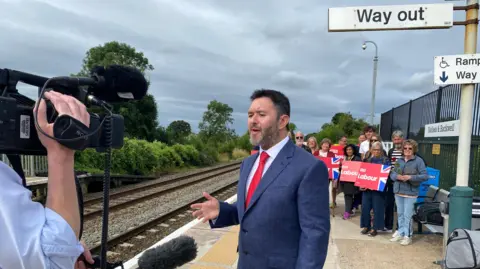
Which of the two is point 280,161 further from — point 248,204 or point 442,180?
point 442,180

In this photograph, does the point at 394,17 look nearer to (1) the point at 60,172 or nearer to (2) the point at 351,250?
(2) the point at 351,250

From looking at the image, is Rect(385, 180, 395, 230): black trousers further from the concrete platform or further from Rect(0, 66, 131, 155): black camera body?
Rect(0, 66, 131, 155): black camera body

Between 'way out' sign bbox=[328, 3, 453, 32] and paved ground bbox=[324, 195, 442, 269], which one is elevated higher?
'way out' sign bbox=[328, 3, 453, 32]

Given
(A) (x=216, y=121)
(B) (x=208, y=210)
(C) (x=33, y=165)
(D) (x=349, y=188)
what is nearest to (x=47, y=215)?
(B) (x=208, y=210)

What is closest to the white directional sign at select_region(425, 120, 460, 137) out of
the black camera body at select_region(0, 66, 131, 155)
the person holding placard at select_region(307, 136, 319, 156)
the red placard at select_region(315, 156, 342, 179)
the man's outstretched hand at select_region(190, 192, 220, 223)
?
the red placard at select_region(315, 156, 342, 179)

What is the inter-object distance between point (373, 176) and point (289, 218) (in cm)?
505

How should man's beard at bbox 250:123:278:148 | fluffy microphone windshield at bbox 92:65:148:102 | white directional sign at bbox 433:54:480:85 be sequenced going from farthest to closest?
white directional sign at bbox 433:54:480:85 < man's beard at bbox 250:123:278:148 < fluffy microphone windshield at bbox 92:65:148:102

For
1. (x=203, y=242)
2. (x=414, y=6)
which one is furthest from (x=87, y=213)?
(x=414, y=6)

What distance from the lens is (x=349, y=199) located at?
8.01 m

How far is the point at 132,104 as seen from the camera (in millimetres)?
Answer: 34781

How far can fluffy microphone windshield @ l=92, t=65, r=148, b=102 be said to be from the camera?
1566mm

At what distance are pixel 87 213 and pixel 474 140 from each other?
8.51 metres

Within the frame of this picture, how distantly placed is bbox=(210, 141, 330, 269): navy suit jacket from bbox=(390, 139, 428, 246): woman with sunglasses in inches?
172

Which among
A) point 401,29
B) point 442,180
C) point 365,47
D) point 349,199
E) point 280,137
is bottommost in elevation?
point 349,199
